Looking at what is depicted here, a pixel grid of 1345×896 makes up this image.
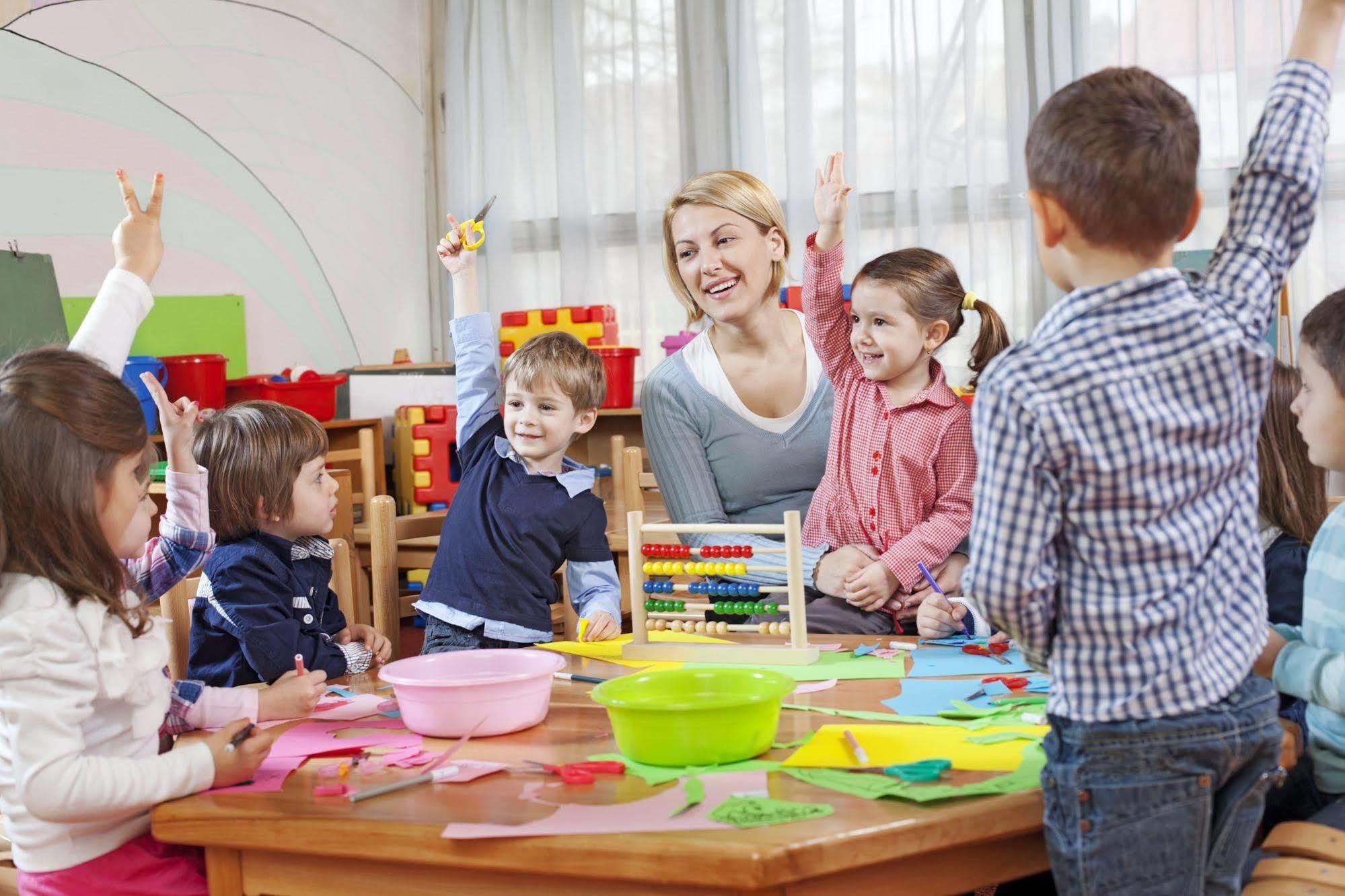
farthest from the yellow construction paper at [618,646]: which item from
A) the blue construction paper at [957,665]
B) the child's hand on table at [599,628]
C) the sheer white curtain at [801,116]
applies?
the sheer white curtain at [801,116]

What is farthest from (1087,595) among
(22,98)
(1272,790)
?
(22,98)

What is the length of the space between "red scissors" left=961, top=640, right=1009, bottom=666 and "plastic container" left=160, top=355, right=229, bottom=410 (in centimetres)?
251

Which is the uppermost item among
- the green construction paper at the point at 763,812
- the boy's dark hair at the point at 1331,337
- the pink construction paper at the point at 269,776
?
the boy's dark hair at the point at 1331,337

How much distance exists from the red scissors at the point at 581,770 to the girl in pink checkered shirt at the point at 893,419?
0.90m

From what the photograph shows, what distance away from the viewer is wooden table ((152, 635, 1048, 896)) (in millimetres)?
1096

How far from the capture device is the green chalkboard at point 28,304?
11.1 feet

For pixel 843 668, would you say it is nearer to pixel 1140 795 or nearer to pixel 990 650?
pixel 990 650

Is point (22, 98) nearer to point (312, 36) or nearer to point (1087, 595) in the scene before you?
point (312, 36)

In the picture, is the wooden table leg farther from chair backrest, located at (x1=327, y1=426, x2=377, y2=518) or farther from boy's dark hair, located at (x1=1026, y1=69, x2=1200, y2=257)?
chair backrest, located at (x1=327, y1=426, x2=377, y2=518)

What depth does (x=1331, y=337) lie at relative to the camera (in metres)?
1.53

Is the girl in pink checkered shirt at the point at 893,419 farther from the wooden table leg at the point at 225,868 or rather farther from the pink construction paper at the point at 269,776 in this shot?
the wooden table leg at the point at 225,868

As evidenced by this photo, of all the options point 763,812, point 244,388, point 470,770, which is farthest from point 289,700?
point 244,388

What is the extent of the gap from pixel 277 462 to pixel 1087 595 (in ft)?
4.40

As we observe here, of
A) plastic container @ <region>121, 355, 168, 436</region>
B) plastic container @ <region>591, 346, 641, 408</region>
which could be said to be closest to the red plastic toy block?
plastic container @ <region>591, 346, 641, 408</region>
